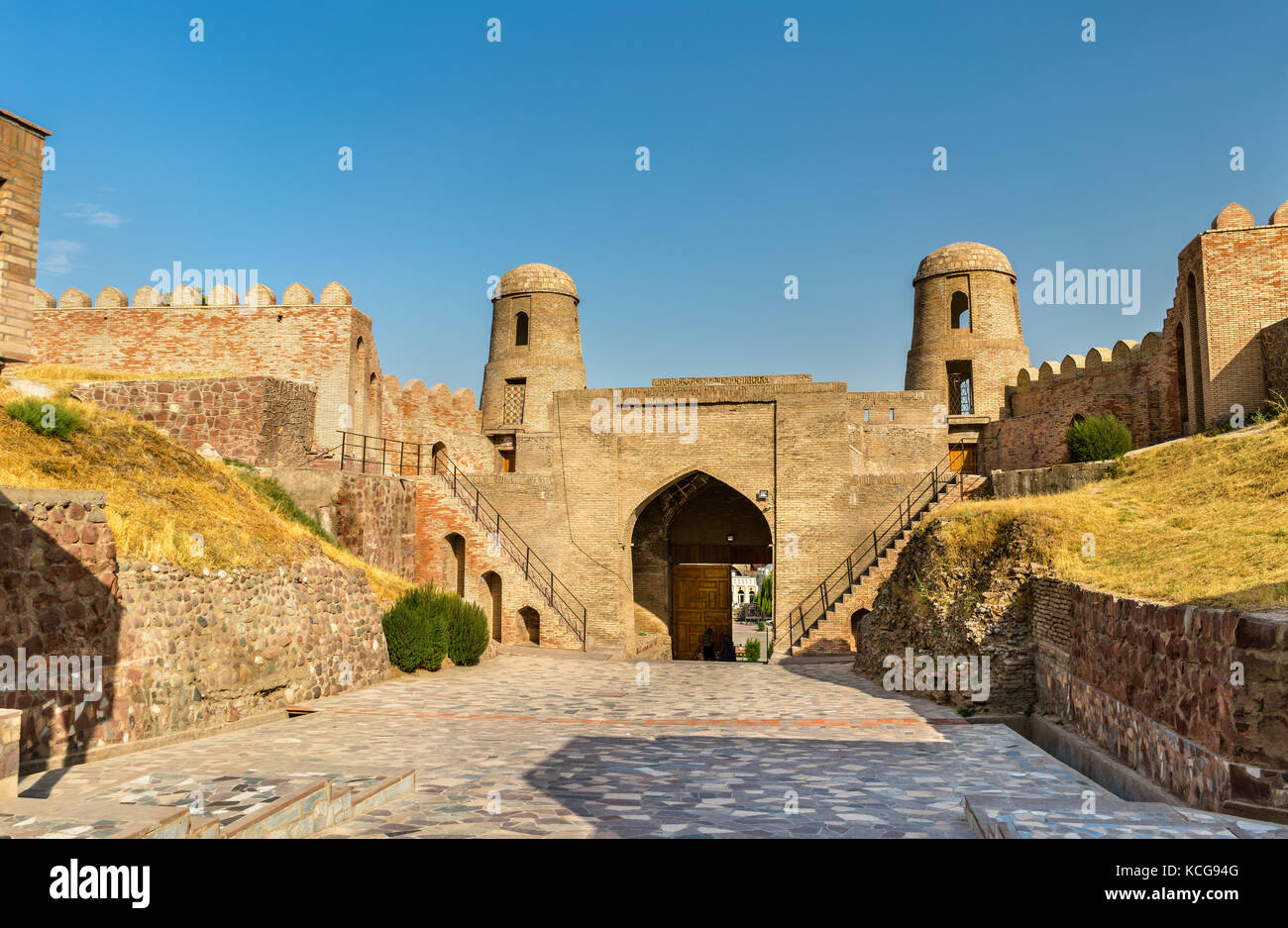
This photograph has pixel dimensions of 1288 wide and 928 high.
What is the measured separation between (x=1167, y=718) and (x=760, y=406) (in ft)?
54.4

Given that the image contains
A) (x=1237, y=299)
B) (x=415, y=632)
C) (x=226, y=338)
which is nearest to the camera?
(x=415, y=632)

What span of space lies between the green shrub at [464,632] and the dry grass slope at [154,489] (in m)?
3.43

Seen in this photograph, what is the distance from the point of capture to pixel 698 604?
95.4 feet

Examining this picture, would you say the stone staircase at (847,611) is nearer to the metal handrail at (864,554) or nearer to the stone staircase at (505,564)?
the metal handrail at (864,554)

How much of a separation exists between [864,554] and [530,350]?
46.0 ft

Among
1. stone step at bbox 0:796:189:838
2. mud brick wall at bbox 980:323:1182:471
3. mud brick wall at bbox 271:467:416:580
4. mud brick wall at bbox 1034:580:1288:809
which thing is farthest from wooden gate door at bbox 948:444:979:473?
stone step at bbox 0:796:189:838

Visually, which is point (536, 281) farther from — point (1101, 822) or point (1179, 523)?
point (1101, 822)

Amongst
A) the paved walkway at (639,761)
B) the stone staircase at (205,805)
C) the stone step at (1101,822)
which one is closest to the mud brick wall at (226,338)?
the paved walkway at (639,761)

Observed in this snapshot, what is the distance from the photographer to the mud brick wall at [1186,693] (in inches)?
224

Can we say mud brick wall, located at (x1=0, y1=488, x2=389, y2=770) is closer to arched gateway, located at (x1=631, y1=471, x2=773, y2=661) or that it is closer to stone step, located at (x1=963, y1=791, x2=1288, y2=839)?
stone step, located at (x1=963, y1=791, x2=1288, y2=839)

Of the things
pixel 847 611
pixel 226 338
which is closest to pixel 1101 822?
pixel 847 611

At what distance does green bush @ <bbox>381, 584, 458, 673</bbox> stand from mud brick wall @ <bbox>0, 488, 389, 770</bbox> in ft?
7.91
